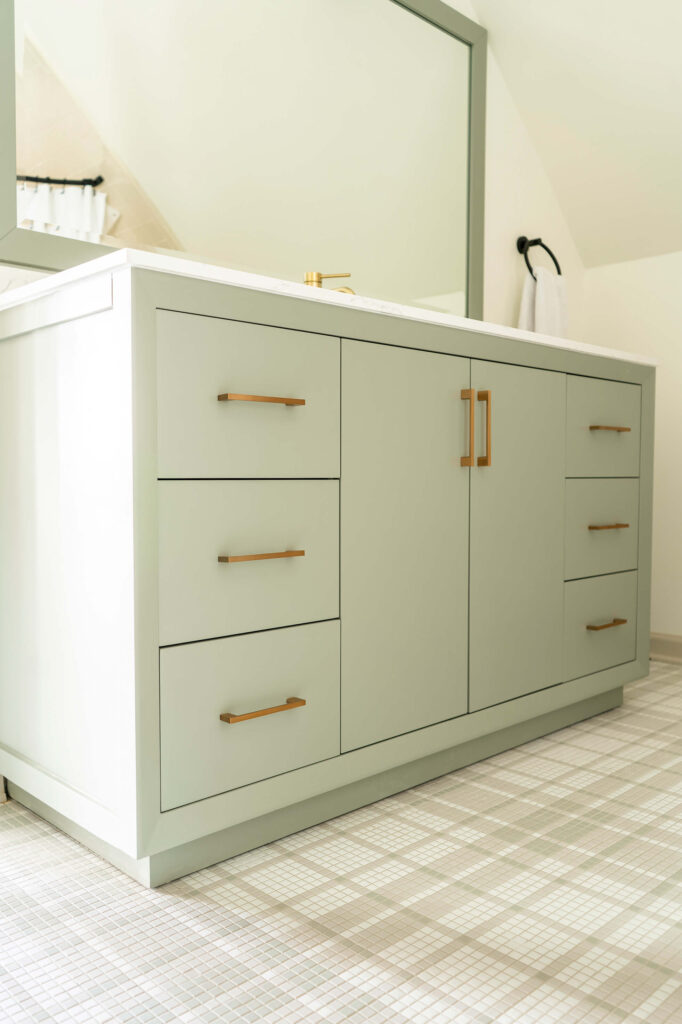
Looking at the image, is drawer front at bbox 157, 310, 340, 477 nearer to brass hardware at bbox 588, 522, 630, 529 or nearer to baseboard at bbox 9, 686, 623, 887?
baseboard at bbox 9, 686, 623, 887

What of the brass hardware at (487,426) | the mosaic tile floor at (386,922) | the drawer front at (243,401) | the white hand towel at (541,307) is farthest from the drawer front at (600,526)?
the drawer front at (243,401)

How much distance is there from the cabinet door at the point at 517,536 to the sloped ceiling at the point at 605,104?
1207 mm

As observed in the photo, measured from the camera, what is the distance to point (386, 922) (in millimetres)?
1212

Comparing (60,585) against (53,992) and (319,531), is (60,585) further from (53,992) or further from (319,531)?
(53,992)

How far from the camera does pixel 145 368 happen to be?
1197mm

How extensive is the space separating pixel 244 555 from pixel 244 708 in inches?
10.0

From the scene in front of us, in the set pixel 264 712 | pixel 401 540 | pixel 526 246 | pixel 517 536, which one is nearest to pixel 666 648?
pixel 517 536

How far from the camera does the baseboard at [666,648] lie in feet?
9.77

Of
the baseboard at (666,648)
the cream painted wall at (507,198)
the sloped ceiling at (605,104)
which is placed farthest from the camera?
the baseboard at (666,648)

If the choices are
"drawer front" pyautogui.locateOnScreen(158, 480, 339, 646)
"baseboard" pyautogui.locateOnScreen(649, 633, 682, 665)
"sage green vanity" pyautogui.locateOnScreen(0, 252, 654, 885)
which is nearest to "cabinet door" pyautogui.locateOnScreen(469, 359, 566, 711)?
"sage green vanity" pyautogui.locateOnScreen(0, 252, 654, 885)

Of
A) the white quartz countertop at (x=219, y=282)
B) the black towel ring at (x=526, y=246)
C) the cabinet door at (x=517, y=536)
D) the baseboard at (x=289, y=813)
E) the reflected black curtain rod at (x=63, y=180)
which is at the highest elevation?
the black towel ring at (x=526, y=246)

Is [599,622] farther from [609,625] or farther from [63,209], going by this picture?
[63,209]

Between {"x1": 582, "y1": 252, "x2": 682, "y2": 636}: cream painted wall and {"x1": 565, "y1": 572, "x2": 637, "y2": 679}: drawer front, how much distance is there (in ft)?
2.60

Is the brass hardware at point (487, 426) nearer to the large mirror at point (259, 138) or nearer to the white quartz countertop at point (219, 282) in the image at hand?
the white quartz countertop at point (219, 282)
